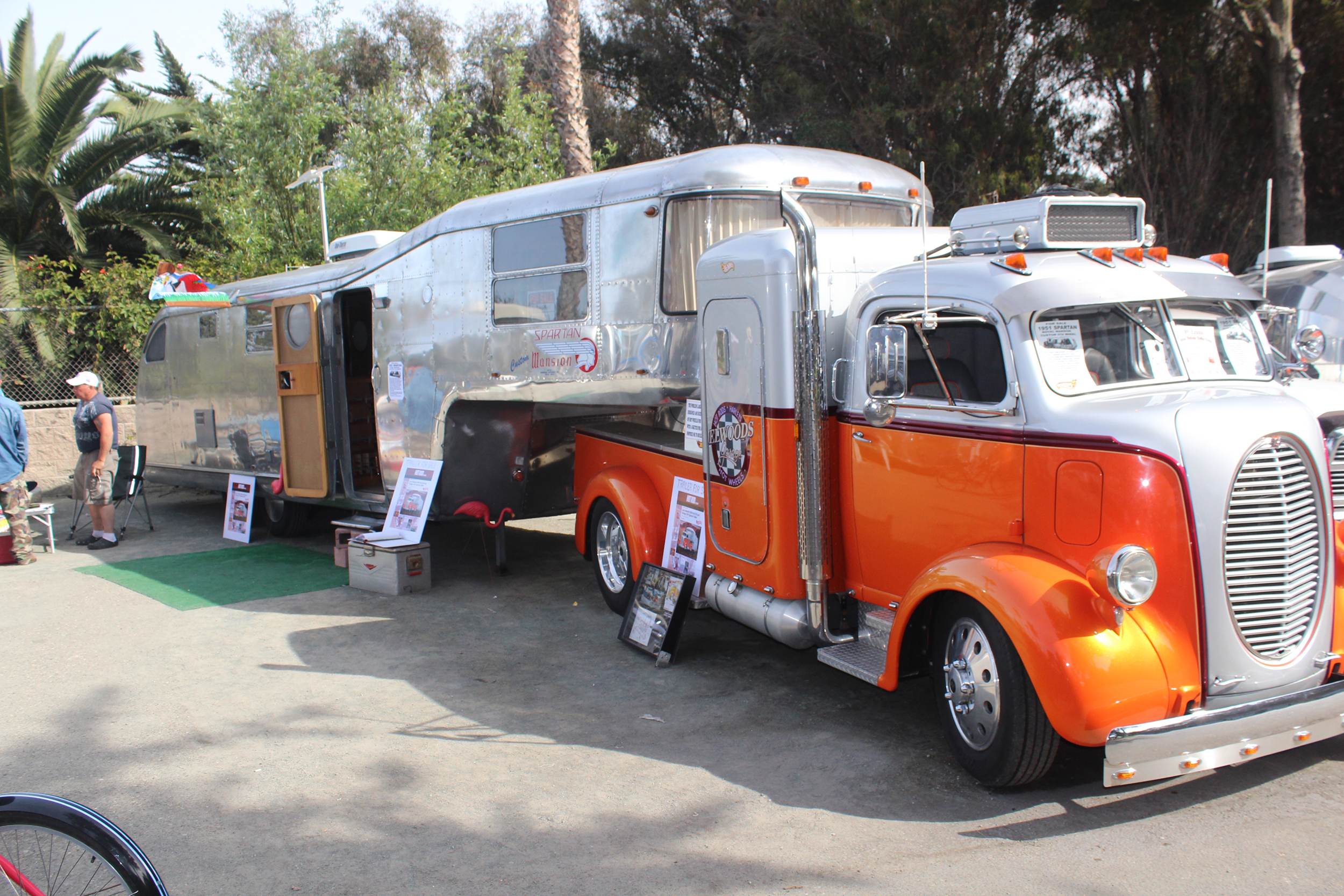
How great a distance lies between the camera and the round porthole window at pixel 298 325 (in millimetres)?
9609

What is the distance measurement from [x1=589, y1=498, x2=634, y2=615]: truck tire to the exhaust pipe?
4.23 feet

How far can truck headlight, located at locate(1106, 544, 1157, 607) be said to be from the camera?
151 inches

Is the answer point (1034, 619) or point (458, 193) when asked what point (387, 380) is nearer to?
point (1034, 619)

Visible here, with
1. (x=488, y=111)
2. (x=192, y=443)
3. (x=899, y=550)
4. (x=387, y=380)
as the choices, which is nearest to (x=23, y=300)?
(x=192, y=443)

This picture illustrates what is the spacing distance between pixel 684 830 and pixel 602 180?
458cm

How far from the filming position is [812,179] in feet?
22.2

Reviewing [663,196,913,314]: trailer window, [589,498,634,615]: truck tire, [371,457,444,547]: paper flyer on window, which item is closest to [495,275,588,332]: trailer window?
[663,196,913,314]: trailer window

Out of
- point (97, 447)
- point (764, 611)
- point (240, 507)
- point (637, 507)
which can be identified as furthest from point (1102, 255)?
point (97, 447)

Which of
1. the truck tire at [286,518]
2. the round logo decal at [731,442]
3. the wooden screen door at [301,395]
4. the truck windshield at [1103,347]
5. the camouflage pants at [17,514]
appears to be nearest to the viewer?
the truck windshield at [1103,347]

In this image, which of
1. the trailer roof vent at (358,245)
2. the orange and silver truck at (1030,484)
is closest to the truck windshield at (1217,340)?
the orange and silver truck at (1030,484)

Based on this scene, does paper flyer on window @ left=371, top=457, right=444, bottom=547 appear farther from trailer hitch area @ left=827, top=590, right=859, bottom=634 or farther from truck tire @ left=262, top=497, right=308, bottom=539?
trailer hitch area @ left=827, top=590, right=859, bottom=634

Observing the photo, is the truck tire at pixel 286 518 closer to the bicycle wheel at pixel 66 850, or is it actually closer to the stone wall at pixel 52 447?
the stone wall at pixel 52 447

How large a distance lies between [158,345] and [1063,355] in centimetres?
1129

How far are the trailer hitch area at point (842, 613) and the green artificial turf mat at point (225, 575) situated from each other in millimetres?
4983
